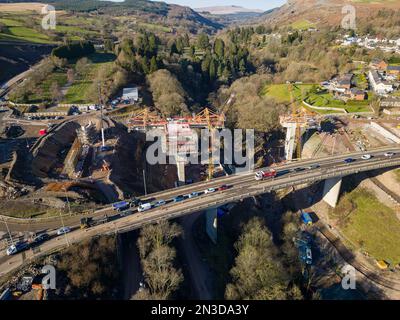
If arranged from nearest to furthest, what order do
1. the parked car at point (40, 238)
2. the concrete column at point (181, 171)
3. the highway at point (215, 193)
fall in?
the parked car at point (40, 238), the highway at point (215, 193), the concrete column at point (181, 171)

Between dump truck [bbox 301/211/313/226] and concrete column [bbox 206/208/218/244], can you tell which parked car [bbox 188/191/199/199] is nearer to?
concrete column [bbox 206/208/218/244]

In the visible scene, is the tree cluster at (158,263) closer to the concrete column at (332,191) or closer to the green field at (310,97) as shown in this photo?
the concrete column at (332,191)

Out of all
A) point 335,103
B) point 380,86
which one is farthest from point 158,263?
point 380,86

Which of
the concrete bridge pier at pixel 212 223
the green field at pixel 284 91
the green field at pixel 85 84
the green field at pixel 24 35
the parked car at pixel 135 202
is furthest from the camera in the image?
the green field at pixel 24 35

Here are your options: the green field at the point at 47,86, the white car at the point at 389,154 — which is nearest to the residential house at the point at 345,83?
the white car at the point at 389,154

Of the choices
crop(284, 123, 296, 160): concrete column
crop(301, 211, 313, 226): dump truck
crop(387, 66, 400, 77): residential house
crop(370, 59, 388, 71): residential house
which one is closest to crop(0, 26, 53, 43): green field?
crop(284, 123, 296, 160): concrete column
